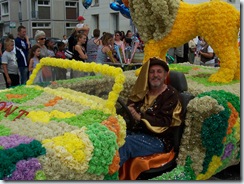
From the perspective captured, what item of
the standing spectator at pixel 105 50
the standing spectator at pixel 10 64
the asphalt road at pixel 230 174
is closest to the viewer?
the asphalt road at pixel 230 174

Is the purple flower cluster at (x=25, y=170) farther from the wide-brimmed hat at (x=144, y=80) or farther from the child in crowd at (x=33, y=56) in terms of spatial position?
the child in crowd at (x=33, y=56)

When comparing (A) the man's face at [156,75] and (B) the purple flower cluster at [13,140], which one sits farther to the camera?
(A) the man's face at [156,75]

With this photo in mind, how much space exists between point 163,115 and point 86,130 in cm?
100

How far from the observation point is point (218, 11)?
468cm

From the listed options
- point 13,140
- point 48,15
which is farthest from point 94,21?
point 13,140

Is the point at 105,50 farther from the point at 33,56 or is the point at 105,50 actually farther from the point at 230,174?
the point at 230,174

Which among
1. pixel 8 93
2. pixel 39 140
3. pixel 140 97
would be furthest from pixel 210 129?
pixel 8 93

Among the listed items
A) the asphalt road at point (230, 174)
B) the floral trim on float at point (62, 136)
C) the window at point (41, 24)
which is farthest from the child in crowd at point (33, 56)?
the window at point (41, 24)

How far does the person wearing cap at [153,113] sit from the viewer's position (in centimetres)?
316

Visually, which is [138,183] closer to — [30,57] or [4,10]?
[30,57]

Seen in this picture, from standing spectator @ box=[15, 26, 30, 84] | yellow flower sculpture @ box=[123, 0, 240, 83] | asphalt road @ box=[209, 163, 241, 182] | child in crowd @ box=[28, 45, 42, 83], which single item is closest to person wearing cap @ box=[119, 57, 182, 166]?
asphalt road @ box=[209, 163, 241, 182]

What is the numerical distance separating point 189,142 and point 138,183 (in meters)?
0.71

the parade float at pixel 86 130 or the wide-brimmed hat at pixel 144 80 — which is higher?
the wide-brimmed hat at pixel 144 80

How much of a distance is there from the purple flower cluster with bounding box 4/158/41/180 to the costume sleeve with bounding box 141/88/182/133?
1342 mm
